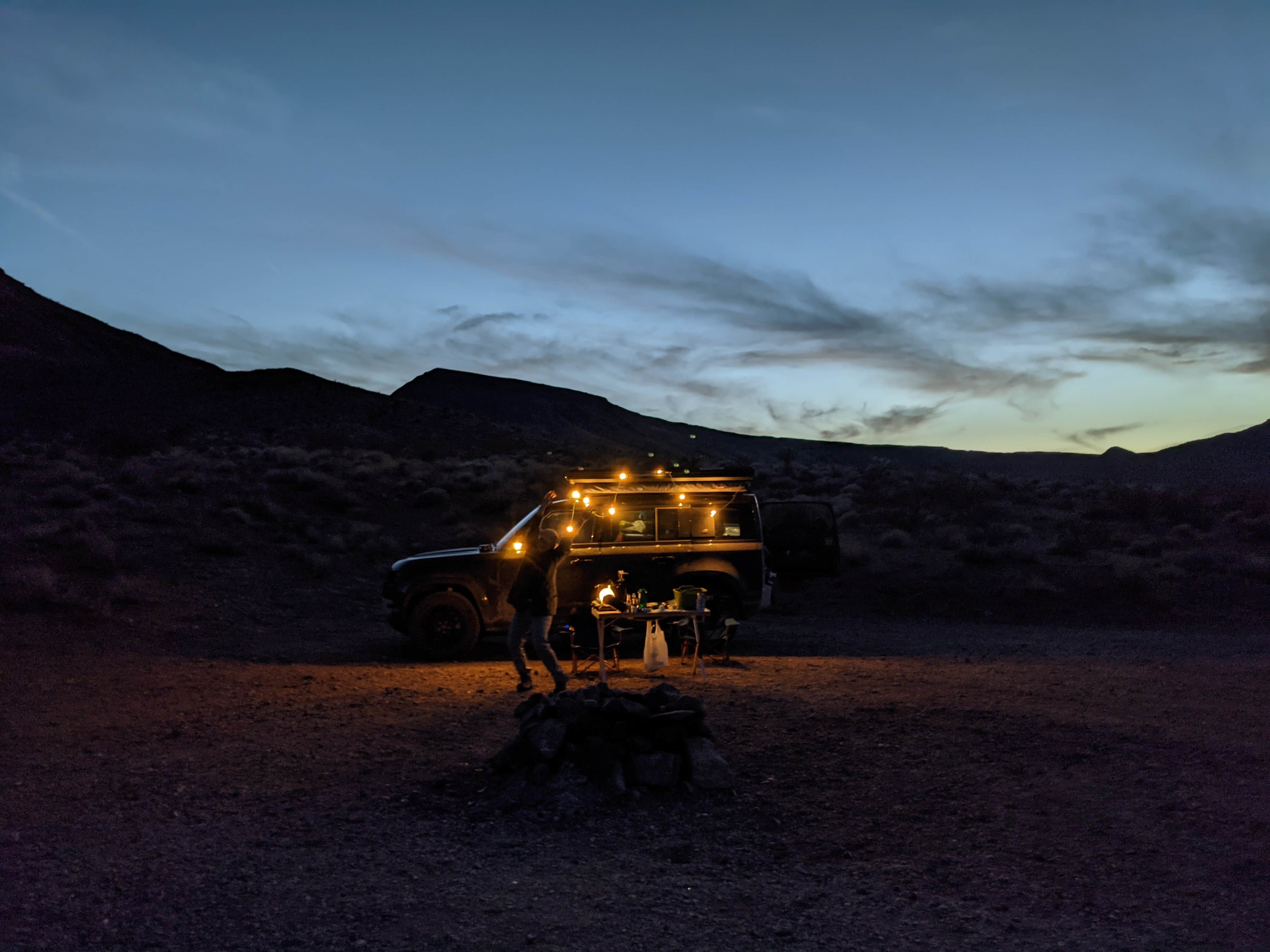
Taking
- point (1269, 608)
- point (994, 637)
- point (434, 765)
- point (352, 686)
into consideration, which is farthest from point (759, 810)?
point (1269, 608)

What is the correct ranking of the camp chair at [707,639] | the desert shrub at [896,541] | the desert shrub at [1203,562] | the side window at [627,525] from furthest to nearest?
the desert shrub at [896,541] → the desert shrub at [1203,562] → the side window at [627,525] → the camp chair at [707,639]

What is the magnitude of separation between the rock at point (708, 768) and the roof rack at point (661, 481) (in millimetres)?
5597

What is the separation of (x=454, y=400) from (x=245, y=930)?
128622 mm

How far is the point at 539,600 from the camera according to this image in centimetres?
990

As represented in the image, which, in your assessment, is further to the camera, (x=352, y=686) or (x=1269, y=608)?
(x=1269, y=608)

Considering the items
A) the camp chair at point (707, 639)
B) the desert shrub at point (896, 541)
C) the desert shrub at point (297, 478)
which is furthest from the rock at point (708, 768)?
the desert shrub at point (297, 478)

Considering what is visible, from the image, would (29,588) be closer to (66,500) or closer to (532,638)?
(66,500)

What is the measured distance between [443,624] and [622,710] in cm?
579

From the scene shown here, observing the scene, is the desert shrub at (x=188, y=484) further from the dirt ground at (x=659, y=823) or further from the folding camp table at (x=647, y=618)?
the folding camp table at (x=647, y=618)

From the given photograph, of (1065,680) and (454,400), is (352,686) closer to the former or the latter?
(1065,680)

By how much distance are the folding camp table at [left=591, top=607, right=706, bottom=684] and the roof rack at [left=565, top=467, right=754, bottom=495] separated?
5.55 feet

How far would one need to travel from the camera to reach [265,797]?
22.3 feet

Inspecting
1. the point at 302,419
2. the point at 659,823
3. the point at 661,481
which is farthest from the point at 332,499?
the point at 302,419

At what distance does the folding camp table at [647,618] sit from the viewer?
1085 cm
